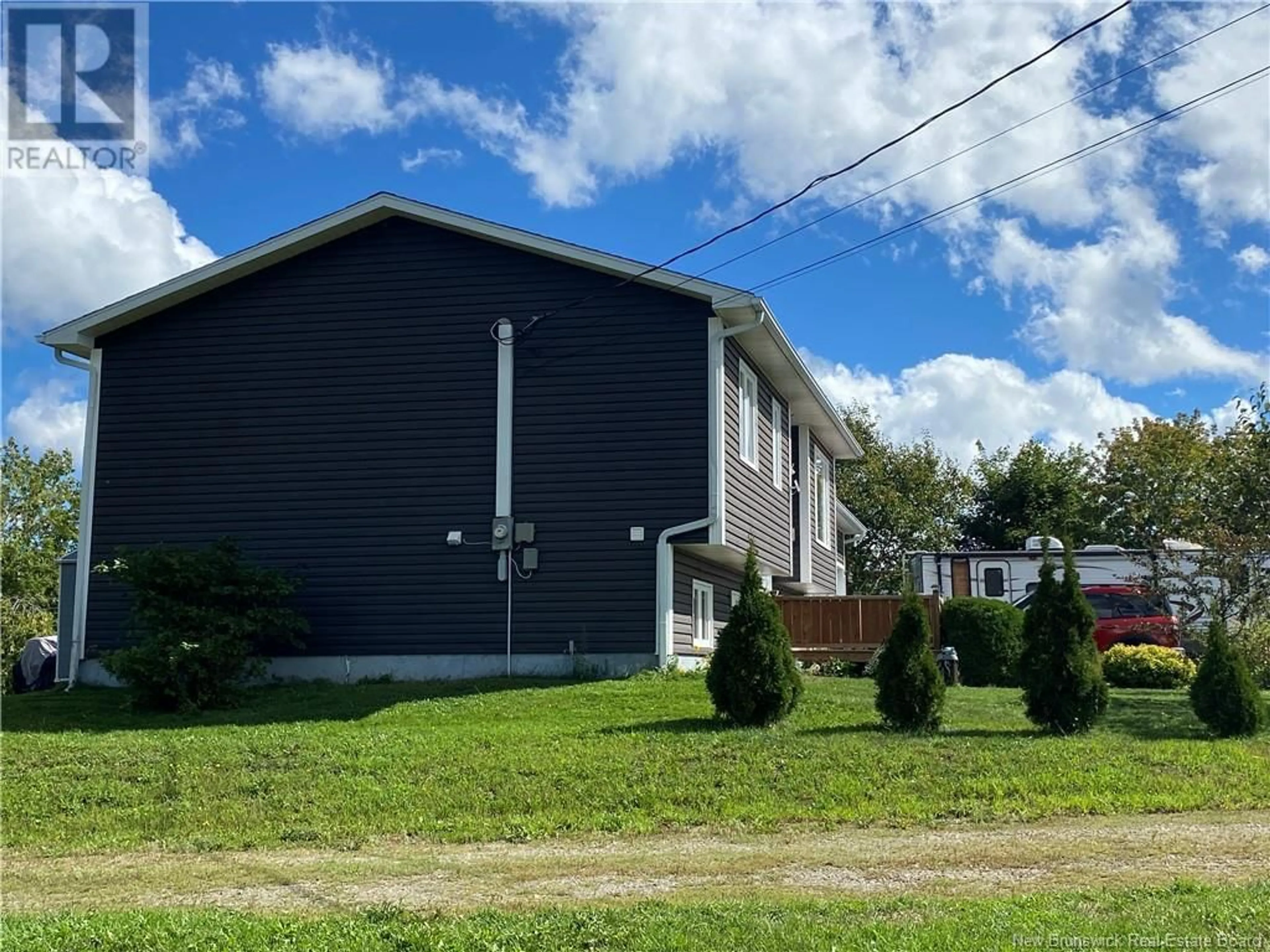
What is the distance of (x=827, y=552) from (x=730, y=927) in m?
21.5

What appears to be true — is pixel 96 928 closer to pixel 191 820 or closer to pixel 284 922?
pixel 284 922

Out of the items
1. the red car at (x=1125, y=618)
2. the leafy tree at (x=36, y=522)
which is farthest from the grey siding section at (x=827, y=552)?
the leafy tree at (x=36, y=522)

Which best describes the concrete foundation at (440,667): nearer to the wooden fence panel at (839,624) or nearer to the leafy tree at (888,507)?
the wooden fence panel at (839,624)

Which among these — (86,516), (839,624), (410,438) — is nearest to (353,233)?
(410,438)

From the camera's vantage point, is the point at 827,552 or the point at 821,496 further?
the point at 827,552

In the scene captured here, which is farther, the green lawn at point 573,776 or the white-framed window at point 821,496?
the white-framed window at point 821,496

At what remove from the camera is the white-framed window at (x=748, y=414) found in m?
17.8

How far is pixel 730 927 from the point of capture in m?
6.07

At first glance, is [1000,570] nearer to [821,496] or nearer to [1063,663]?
[821,496]

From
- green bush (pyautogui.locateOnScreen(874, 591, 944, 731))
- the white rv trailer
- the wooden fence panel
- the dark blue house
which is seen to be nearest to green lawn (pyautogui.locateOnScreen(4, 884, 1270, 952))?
green bush (pyautogui.locateOnScreen(874, 591, 944, 731))

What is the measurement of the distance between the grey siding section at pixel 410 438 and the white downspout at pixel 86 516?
0.33 feet

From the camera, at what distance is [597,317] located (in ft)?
54.7

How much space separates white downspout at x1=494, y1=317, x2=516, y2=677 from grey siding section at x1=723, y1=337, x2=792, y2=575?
2.87m

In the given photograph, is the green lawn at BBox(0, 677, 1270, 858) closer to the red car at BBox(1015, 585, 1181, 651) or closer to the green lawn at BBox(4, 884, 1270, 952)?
the green lawn at BBox(4, 884, 1270, 952)
